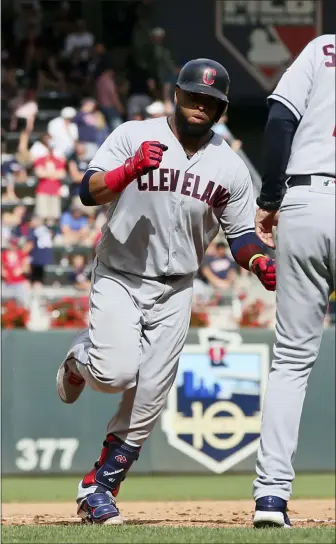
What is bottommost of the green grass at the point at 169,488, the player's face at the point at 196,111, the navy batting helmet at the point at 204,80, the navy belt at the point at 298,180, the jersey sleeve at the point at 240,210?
the green grass at the point at 169,488

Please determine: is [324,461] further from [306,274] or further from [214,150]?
[306,274]

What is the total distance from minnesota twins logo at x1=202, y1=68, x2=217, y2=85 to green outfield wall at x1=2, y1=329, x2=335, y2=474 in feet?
16.2

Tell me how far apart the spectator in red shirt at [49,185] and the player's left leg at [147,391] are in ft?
33.0

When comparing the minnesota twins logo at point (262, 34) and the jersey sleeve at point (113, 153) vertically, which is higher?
the jersey sleeve at point (113, 153)

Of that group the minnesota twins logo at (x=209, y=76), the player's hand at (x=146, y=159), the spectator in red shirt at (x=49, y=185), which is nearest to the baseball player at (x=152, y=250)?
the minnesota twins logo at (x=209, y=76)

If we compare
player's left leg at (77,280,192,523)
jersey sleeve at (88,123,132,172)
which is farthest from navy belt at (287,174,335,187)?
player's left leg at (77,280,192,523)

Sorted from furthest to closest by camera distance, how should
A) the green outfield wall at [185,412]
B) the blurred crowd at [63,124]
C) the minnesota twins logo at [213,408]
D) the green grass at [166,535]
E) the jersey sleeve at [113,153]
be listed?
the blurred crowd at [63,124], the minnesota twins logo at [213,408], the green outfield wall at [185,412], the jersey sleeve at [113,153], the green grass at [166,535]

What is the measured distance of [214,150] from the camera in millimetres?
→ 5707

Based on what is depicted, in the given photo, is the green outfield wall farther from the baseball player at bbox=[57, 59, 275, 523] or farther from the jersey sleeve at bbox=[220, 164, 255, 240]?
the jersey sleeve at bbox=[220, 164, 255, 240]

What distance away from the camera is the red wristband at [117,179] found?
5273 mm

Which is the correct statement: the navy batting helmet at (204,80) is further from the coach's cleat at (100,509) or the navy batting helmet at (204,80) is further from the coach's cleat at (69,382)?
the coach's cleat at (100,509)

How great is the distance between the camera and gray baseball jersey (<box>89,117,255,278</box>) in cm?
559

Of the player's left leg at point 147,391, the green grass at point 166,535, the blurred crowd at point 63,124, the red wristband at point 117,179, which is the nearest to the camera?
the green grass at point 166,535

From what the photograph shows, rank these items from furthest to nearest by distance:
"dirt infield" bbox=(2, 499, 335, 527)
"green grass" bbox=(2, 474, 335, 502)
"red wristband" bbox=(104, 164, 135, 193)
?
"green grass" bbox=(2, 474, 335, 502) → "dirt infield" bbox=(2, 499, 335, 527) → "red wristband" bbox=(104, 164, 135, 193)
